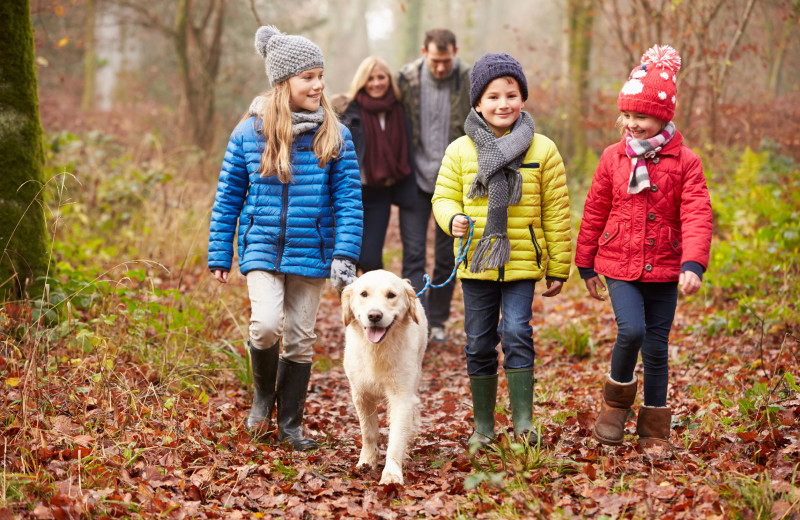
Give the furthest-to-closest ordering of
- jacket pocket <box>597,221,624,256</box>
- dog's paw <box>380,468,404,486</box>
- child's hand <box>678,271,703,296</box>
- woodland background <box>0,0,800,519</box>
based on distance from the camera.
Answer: jacket pocket <box>597,221,624,256</box> < dog's paw <box>380,468,404,486</box> < child's hand <box>678,271,703,296</box> < woodland background <box>0,0,800,519</box>

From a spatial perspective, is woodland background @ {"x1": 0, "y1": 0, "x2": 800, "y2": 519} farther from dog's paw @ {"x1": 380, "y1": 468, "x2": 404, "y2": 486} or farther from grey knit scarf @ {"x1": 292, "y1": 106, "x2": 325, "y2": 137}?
grey knit scarf @ {"x1": 292, "y1": 106, "x2": 325, "y2": 137}

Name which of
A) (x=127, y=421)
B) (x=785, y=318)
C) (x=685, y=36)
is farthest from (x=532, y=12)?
(x=127, y=421)

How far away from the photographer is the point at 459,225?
13.3 feet

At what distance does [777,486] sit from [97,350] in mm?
4145

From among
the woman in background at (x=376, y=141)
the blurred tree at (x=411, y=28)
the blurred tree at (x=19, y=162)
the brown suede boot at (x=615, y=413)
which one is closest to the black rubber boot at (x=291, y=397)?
the brown suede boot at (x=615, y=413)

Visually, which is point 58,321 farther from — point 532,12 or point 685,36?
point 532,12

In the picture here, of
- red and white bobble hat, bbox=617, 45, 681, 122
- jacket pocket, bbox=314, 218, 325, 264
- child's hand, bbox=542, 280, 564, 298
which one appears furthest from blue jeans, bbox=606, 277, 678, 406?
jacket pocket, bbox=314, 218, 325, 264

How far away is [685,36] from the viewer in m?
9.80

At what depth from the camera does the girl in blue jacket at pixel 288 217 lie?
14.1 feet

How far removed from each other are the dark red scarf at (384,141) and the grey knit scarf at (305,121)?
6.22 feet

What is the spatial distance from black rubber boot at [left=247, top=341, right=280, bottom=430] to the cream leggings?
0.07m

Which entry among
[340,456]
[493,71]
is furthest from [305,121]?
[340,456]

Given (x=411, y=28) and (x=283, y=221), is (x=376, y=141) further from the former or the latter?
(x=411, y=28)

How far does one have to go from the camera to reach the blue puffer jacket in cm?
430
